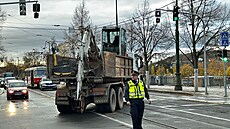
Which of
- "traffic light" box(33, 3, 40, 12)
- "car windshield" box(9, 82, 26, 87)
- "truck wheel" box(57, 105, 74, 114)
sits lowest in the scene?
"truck wheel" box(57, 105, 74, 114)

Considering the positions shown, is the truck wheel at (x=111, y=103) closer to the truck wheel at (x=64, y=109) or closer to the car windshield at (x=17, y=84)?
the truck wheel at (x=64, y=109)

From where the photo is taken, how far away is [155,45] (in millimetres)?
43969

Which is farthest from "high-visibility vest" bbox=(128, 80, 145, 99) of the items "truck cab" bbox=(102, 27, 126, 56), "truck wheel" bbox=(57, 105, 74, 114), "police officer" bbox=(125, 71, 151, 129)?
"truck cab" bbox=(102, 27, 126, 56)

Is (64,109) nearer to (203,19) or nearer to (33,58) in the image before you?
(203,19)

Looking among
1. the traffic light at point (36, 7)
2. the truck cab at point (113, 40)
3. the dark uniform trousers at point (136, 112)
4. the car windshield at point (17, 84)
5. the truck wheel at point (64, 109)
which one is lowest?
the truck wheel at point (64, 109)

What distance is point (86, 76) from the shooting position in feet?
53.0

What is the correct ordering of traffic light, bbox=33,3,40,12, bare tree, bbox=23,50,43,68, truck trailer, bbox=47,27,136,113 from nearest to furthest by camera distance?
truck trailer, bbox=47,27,136,113 < traffic light, bbox=33,3,40,12 < bare tree, bbox=23,50,43,68

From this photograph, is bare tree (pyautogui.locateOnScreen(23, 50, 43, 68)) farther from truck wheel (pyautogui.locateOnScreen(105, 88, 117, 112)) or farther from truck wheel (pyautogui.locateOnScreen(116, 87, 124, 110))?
truck wheel (pyautogui.locateOnScreen(105, 88, 117, 112))

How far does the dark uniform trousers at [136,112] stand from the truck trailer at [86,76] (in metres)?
5.61

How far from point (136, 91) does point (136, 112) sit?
561mm

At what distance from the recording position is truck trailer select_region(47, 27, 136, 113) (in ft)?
52.5

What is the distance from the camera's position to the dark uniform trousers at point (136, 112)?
10209 mm

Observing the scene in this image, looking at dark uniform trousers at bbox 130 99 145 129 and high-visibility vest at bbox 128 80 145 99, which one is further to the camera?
high-visibility vest at bbox 128 80 145 99

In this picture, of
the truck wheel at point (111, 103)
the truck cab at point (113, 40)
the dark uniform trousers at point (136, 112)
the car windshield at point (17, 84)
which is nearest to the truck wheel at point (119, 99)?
the truck wheel at point (111, 103)
